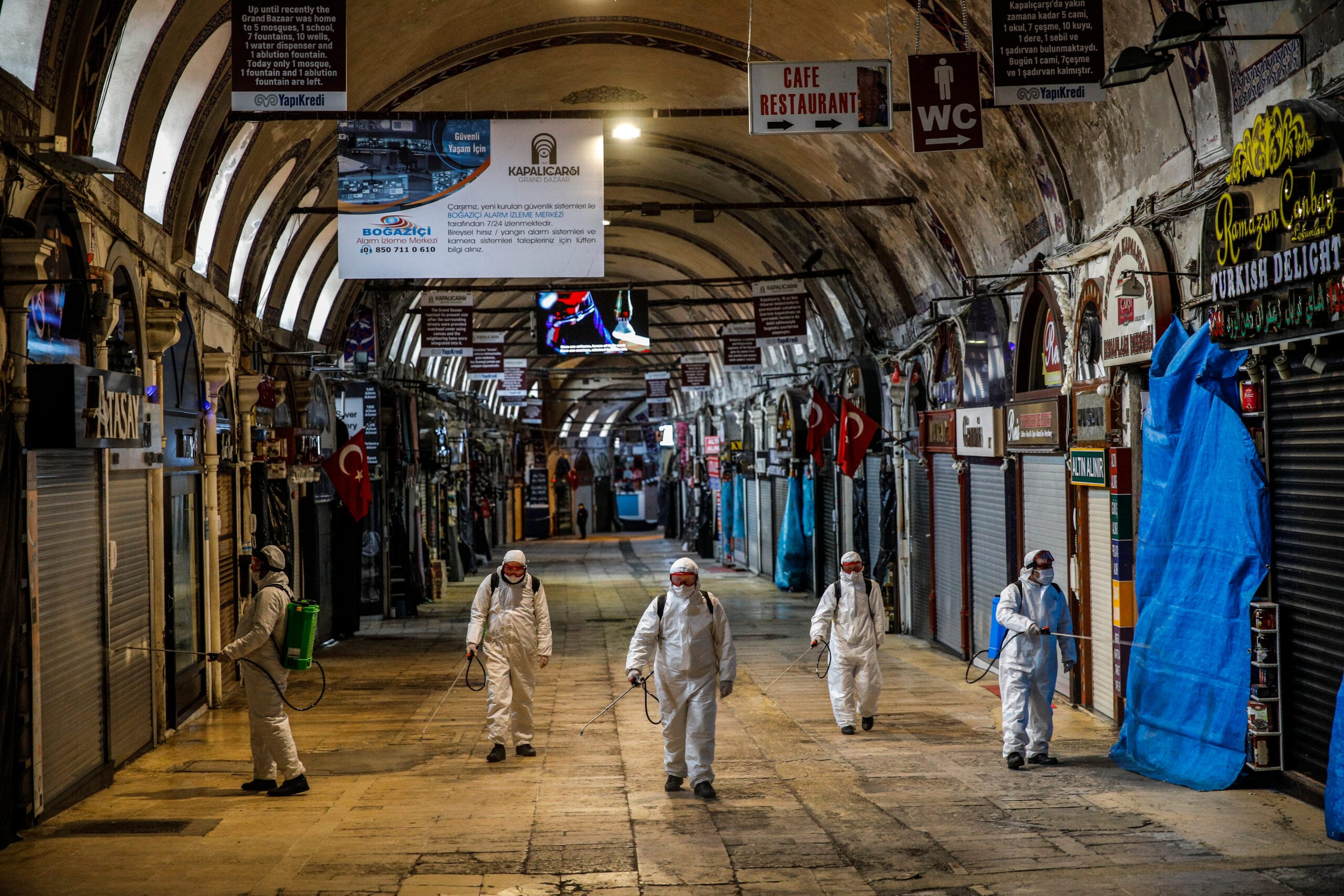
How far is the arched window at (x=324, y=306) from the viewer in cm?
1980

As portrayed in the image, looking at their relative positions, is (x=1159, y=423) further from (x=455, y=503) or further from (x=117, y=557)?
(x=455, y=503)

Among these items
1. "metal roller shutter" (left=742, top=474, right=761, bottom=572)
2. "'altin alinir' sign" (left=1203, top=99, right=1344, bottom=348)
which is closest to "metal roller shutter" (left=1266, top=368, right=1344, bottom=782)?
"'altin alinir' sign" (left=1203, top=99, right=1344, bottom=348)

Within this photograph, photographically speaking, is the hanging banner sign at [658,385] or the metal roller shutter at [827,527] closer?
the metal roller shutter at [827,527]

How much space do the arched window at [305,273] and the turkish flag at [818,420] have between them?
792cm

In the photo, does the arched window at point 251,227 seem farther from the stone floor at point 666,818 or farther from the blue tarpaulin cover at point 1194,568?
the blue tarpaulin cover at point 1194,568

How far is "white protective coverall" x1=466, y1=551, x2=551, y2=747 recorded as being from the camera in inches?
399

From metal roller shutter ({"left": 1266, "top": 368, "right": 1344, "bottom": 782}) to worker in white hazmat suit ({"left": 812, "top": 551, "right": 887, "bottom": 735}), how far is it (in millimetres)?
3540

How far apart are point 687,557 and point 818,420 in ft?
27.9

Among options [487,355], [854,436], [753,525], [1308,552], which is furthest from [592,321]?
[1308,552]

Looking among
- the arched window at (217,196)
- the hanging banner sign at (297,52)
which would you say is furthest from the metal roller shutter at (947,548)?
the hanging banner sign at (297,52)

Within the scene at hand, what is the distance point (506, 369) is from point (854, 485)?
13.4 metres

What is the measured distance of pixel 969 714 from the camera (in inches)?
456

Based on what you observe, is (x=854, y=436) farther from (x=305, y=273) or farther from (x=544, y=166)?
(x=305, y=273)

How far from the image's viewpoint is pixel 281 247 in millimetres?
16484
